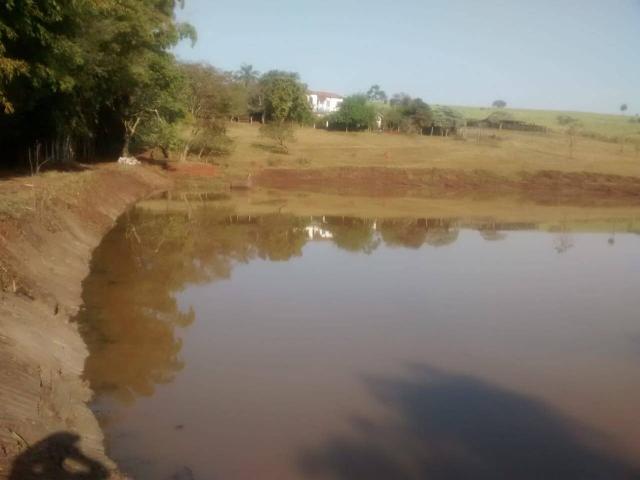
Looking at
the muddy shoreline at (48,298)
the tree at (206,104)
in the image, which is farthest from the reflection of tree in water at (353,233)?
the tree at (206,104)

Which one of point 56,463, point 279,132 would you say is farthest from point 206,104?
point 56,463

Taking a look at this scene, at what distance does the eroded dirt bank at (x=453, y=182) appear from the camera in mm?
37688

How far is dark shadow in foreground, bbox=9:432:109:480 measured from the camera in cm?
512

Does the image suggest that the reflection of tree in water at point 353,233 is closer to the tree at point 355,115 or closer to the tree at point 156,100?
the tree at point 156,100

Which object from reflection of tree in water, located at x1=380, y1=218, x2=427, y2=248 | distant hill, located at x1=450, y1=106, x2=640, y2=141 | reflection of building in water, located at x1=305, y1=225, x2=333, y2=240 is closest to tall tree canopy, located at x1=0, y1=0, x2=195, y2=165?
reflection of building in water, located at x1=305, y1=225, x2=333, y2=240

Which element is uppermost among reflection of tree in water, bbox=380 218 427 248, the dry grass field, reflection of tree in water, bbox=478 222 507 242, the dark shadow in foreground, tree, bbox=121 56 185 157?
tree, bbox=121 56 185 157

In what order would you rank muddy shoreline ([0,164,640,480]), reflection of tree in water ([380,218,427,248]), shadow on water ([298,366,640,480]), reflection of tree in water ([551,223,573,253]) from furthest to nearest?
1. reflection of tree in water ([380,218,427,248])
2. reflection of tree in water ([551,223,573,253])
3. shadow on water ([298,366,640,480])
4. muddy shoreline ([0,164,640,480])

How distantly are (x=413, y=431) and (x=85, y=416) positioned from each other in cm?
353

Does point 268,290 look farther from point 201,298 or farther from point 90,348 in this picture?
point 90,348

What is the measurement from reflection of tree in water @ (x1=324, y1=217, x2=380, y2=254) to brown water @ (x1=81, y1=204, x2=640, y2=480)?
7.05ft

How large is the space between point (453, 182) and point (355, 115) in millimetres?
27723

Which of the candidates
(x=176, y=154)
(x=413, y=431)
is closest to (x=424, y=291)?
(x=413, y=431)

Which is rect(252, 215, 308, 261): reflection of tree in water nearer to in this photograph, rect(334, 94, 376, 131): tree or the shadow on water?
the shadow on water

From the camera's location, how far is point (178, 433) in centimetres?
692
